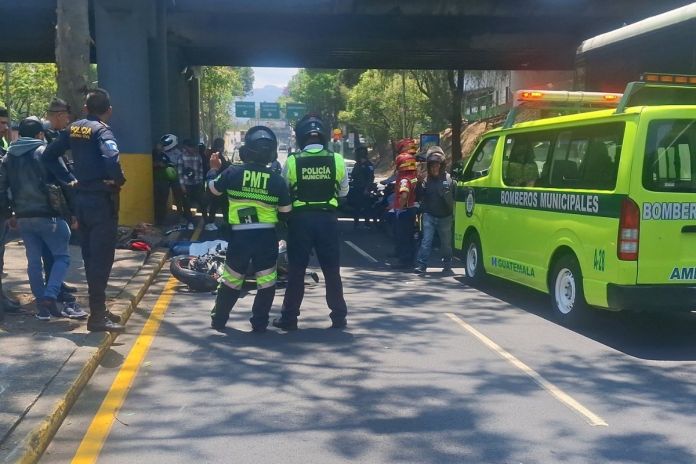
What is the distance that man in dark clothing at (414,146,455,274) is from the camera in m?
11.3

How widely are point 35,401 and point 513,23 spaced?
1839 cm

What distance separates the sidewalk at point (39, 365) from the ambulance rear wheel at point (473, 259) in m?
4.23

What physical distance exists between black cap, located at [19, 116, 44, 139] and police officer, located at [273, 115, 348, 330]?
2304mm

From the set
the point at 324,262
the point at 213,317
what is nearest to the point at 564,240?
the point at 324,262

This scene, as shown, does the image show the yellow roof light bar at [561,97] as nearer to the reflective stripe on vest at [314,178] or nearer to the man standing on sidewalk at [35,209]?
the reflective stripe on vest at [314,178]

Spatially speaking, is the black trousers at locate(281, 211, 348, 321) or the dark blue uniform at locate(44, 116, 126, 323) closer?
the dark blue uniform at locate(44, 116, 126, 323)

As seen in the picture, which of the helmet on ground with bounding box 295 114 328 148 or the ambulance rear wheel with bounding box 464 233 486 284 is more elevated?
the helmet on ground with bounding box 295 114 328 148

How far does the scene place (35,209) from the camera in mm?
7008

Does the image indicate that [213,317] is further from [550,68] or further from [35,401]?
[550,68]

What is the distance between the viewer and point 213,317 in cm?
769

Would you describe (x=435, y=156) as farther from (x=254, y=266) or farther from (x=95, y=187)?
(x=95, y=187)

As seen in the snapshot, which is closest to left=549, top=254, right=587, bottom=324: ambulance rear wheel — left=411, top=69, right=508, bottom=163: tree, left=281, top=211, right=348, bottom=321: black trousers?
left=281, top=211, right=348, bottom=321: black trousers

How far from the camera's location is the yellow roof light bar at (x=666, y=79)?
7211 mm

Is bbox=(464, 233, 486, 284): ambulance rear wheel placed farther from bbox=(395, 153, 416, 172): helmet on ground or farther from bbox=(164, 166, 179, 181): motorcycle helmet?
bbox=(164, 166, 179, 181): motorcycle helmet
